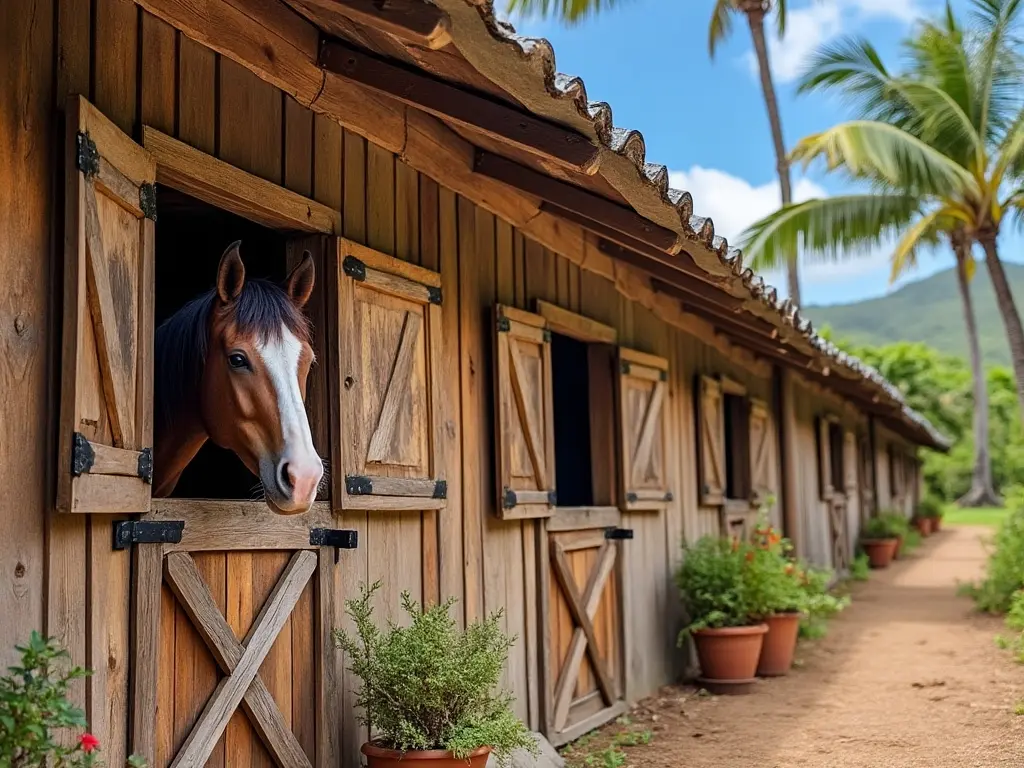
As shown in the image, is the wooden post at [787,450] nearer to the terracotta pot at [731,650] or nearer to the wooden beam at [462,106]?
the terracotta pot at [731,650]

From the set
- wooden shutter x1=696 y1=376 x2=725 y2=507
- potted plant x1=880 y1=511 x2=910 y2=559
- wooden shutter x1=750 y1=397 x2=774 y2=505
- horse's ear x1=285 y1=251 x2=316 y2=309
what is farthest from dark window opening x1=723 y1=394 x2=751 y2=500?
potted plant x1=880 y1=511 x2=910 y2=559

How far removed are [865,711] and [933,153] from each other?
8.11 metres

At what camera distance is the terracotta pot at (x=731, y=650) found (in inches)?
287

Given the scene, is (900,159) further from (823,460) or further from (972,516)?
(972,516)

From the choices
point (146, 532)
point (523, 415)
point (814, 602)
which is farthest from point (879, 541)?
point (146, 532)

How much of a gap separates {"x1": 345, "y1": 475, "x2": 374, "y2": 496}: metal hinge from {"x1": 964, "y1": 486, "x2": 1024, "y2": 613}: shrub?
770cm

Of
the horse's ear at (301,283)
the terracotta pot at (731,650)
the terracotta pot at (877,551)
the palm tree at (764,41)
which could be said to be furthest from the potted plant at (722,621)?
the terracotta pot at (877,551)

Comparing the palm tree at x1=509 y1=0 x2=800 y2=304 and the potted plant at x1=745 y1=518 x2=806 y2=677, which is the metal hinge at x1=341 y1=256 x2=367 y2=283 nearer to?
the potted plant at x1=745 y1=518 x2=806 y2=677

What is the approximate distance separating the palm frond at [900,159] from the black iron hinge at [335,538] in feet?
33.0

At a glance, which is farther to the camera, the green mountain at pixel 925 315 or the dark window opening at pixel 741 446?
the green mountain at pixel 925 315

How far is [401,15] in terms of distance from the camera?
8.56 feet

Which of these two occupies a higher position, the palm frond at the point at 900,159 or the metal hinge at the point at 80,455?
the palm frond at the point at 900,159

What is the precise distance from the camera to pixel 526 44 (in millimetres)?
2965

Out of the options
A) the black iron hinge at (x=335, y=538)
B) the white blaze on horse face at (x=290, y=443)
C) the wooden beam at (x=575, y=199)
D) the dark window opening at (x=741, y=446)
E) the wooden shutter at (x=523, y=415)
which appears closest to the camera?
the white blaze on horse face at (x=290, y=443)
